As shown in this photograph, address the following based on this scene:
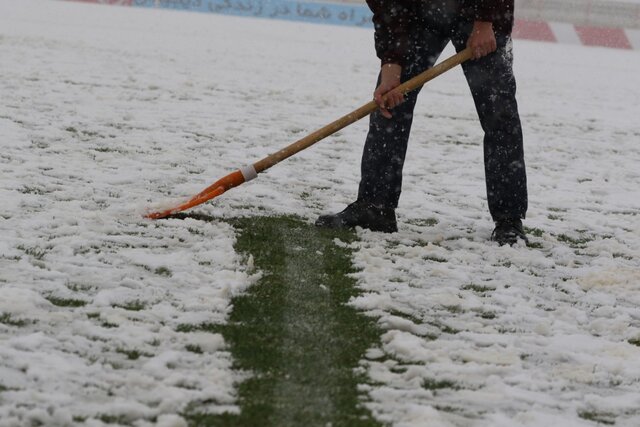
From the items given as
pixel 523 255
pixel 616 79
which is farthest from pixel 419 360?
pixel 616 79

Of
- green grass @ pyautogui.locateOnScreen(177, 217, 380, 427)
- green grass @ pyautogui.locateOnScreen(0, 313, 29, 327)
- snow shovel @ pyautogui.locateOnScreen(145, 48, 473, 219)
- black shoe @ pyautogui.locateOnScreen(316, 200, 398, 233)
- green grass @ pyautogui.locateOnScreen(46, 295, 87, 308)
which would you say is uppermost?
snow shovel @ pyautogui.locateOnScreen(145, 48, 473, 219)

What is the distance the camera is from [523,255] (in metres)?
3.86

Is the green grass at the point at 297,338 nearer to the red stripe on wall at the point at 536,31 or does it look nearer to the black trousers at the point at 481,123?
the black trousers at the point at 481,123

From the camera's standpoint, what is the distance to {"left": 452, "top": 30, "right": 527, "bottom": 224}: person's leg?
13.1ft

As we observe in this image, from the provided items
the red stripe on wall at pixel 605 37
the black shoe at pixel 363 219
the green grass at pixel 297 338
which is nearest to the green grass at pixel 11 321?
the green grass at pixel 297 338

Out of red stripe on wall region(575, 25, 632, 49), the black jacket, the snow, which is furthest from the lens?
red stripe on wall region(575, 25, 632, 49)

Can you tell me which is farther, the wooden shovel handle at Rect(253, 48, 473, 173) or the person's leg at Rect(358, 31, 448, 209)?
the person's leg at Rect(358, 31, 448, 209)

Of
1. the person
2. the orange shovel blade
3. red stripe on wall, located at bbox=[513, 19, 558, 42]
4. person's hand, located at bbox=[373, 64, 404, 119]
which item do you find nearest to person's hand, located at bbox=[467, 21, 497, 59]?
the person

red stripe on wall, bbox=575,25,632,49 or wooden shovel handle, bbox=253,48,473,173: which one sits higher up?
red stripe on wall, bbox=575,25,632,49

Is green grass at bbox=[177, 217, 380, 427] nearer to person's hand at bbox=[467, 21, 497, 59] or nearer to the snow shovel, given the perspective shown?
the snow shovel

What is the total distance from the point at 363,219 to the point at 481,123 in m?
0.60

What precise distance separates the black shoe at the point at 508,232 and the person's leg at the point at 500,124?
0.5 inches

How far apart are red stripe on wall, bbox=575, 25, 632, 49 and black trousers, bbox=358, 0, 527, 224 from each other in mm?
16582

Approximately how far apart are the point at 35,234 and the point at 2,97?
3.57m
